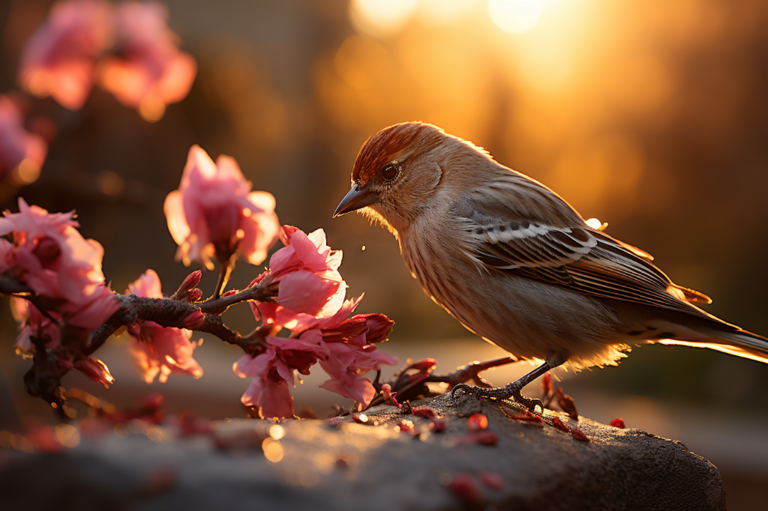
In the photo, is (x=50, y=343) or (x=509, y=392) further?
(x=509, y=392)

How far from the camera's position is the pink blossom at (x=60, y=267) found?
49.0 inches

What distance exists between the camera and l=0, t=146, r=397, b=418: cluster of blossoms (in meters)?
1.25

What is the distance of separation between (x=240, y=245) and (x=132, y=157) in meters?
9.57

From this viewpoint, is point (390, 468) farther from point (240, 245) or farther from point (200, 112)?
point (200, 112)

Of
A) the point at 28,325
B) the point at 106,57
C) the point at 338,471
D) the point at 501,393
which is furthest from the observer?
the point at 106,57

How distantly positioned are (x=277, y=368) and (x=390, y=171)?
147 cm

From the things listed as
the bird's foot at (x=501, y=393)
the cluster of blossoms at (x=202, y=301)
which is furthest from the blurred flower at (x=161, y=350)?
the bird's foot at (x=501, y=393)

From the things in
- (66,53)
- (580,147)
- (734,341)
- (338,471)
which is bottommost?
(338,471)

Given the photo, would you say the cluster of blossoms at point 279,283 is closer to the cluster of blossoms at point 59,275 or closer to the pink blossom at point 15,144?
the cluster of blossoms at point 59,275

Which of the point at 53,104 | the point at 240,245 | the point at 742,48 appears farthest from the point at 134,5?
the point at 742,48

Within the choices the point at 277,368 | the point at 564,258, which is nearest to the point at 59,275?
the point at 277,368

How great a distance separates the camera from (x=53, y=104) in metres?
3.36

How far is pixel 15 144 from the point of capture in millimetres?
2395

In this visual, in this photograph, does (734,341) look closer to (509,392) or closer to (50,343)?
(509,392)
